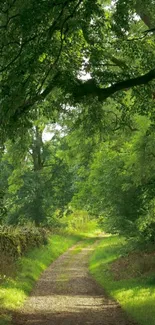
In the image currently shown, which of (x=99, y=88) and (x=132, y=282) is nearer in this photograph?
(x=99, y=88)

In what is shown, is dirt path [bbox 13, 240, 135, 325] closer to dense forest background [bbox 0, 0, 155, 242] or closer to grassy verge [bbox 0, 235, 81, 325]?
grassy verge [bbox 0, 235, 81, 325]

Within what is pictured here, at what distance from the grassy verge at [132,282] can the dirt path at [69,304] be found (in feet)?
1.22

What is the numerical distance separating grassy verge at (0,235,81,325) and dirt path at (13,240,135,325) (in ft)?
1.08

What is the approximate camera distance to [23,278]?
18.9 meters

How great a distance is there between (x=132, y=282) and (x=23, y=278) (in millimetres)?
4927

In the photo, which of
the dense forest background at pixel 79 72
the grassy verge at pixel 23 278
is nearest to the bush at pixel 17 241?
the grassy verge at pixel 23 278

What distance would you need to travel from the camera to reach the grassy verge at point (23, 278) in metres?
13.5

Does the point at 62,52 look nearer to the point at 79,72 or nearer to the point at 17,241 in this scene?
the point at 79,72

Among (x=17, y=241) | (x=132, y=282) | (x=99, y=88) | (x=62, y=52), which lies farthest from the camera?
(x=17, y=241)

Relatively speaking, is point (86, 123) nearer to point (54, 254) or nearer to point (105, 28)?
point (105, 28)

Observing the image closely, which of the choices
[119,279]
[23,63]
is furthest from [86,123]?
[119,279]

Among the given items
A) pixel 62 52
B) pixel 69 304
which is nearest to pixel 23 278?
pixel 69 304

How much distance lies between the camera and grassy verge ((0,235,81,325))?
44.4 ft

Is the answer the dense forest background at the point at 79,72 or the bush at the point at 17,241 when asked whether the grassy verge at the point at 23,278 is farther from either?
the dense forest background at the point at 79,72
